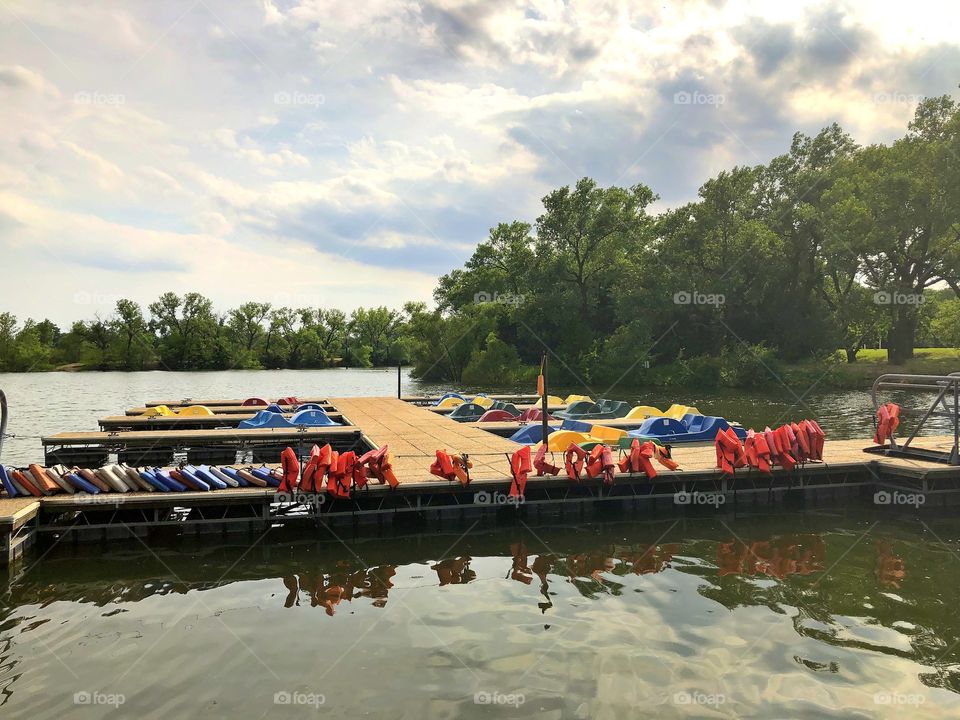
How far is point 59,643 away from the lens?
34.9 ft

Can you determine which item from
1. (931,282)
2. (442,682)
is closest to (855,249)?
(931,282)

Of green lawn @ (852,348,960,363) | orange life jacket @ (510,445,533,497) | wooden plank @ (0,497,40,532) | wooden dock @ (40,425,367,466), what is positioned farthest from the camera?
green lawn @ (852,348,960,363)

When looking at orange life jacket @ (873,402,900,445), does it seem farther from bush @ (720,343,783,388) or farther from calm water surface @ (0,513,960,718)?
bush @ (720,343,783,388)

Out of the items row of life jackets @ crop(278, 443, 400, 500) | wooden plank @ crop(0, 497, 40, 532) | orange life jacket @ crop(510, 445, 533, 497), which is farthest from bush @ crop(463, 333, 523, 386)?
wooden plank @ crop(0, 497, 40, 532)

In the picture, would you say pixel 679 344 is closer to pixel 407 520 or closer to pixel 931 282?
pixel 931 282

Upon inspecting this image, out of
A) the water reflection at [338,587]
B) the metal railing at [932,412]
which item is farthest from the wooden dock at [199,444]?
the metal railing at [932,412]

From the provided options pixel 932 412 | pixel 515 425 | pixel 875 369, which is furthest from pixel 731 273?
pixel 932 412

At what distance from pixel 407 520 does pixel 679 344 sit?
204ft

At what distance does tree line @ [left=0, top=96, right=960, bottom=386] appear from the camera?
59.6 meters

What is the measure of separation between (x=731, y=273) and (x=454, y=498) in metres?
58.7

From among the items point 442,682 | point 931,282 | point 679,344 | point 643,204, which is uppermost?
point 643,204

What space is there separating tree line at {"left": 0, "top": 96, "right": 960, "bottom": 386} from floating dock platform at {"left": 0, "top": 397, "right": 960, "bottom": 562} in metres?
44.1

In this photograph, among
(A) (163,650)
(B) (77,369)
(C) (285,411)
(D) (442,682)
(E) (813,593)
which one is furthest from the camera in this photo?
(B) (77,369)

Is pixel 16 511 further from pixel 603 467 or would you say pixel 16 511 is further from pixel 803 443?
pixel 803 443
